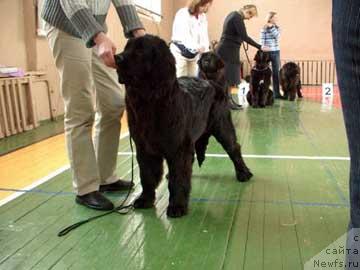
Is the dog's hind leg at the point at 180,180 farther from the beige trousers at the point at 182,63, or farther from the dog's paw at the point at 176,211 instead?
the beige trousers at the point at 182,63

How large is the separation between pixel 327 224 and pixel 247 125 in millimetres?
3625

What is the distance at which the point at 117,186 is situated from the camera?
3.14m

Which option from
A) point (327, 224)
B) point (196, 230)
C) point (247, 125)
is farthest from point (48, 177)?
point (247, 125)

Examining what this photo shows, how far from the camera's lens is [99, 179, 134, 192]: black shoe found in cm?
312

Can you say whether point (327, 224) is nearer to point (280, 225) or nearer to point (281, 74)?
point (280, 225)

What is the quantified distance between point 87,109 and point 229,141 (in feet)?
3.74

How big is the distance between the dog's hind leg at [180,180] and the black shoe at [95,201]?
405mm

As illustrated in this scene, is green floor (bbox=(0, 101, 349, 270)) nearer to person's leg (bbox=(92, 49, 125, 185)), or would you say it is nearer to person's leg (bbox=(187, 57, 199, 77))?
person's leg (bbox=(92, 49, 125, 185))

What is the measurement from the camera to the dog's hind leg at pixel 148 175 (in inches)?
103

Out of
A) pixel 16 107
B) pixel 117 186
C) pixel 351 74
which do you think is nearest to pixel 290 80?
pixel 16 107

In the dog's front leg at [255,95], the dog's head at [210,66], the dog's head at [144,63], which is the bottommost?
the dog's front leg at [255,95]

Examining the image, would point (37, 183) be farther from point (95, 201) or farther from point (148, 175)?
point (148, 175)

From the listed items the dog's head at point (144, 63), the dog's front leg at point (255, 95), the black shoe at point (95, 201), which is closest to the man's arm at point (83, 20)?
the dog's head at point (144, 63)

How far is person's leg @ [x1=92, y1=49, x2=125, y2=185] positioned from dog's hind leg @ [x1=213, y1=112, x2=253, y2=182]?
73 cm
